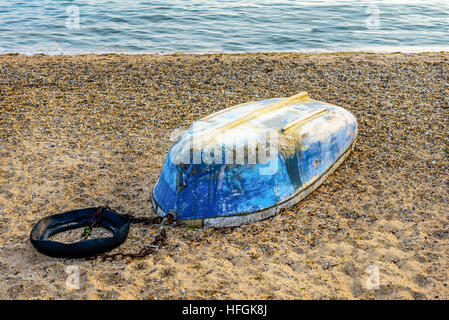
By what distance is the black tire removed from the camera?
159 inches

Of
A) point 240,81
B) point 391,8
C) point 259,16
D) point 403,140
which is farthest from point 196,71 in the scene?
point 391,8

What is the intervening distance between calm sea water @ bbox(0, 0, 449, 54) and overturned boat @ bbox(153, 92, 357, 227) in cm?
810

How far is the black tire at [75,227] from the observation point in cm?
405

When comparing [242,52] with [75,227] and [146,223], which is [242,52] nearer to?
[146,223]

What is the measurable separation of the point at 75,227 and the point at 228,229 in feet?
5.55

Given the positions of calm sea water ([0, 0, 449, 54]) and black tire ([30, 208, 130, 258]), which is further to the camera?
calm sea water ([0, 0, 449, 54])

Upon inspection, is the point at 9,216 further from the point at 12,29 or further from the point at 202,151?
the point at 12,29

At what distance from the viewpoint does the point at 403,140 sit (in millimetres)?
6480

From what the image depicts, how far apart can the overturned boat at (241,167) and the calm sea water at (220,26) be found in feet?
26.6

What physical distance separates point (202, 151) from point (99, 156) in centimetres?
243

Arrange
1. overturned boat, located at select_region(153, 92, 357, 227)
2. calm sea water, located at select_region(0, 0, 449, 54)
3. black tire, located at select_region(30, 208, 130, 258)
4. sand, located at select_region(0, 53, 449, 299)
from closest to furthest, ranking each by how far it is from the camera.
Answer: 1. sand, located at select_region(0, 53, 449, 299)
2. black tire, located at select_region(30, 208, 130, 258)
3. overturned boat, located at select_region(153, 92, 357, 227)
4. calm sea water, located at select_region(0, 0, 449, 54)

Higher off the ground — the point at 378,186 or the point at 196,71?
the point at 196,71

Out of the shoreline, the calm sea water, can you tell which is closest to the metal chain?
the shoreline

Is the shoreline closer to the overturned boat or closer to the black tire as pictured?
the overturned boat
